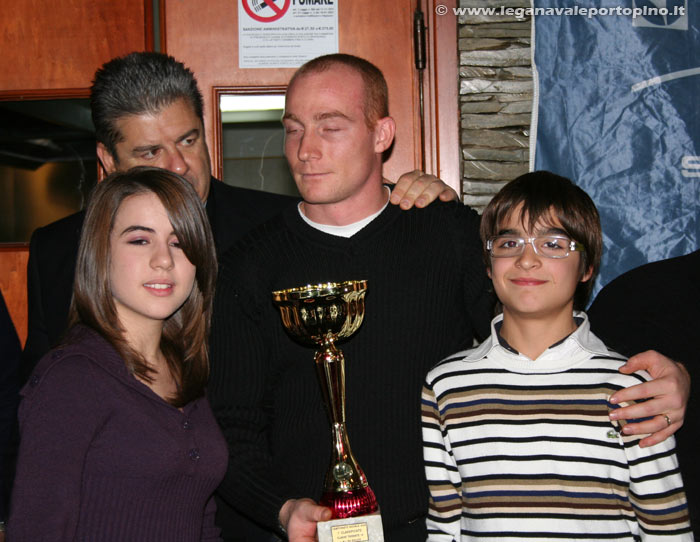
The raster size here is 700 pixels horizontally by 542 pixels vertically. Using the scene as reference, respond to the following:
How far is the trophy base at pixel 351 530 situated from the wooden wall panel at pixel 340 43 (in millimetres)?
1631

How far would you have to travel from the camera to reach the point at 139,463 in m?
1.58

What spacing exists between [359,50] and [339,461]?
1718 millimetres

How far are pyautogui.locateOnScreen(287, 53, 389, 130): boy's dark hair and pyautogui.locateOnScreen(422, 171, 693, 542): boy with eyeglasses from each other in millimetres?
424

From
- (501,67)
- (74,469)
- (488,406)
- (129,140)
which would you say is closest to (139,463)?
(74,469)

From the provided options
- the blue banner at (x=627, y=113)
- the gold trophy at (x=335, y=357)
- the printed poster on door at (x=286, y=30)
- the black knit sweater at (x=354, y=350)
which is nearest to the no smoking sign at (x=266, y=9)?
the printed poster on door at (x=286, y=30)

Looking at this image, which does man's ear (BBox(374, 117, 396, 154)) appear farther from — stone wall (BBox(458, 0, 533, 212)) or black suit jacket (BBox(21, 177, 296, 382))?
stone wall (BBox(458, 0, 533, 212))

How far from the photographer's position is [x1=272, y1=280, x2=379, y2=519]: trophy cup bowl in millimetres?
1667

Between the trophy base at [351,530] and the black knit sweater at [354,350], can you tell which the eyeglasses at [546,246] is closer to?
the black knit sweater at [354,350]

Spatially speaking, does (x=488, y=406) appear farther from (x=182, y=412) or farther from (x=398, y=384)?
(x=182, y=412)

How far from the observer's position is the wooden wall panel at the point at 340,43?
2.80m

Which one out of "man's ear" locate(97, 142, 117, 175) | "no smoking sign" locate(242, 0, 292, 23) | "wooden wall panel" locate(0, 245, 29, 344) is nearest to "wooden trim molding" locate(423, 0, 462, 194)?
"no smoking sign" locate(242, 0, 292, 23)

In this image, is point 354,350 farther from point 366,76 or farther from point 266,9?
point 266,9

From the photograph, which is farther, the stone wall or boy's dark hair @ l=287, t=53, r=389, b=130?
the stone wall

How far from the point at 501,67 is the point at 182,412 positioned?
180cm
